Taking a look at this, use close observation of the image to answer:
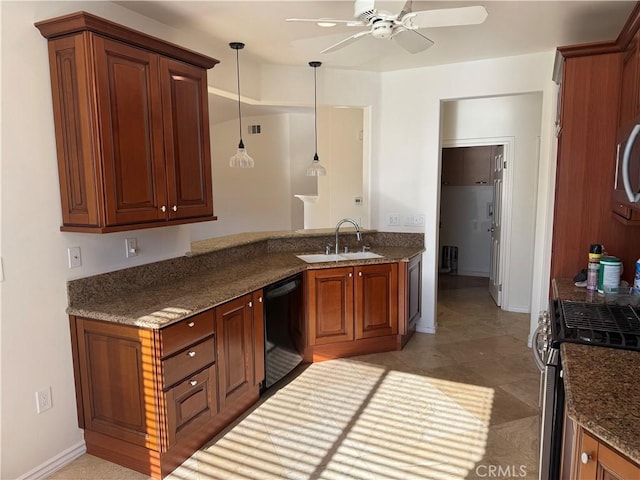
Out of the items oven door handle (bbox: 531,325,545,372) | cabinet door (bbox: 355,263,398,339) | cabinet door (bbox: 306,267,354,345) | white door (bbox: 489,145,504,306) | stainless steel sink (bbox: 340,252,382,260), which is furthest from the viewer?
white door (bbox: 489,145,504,306)

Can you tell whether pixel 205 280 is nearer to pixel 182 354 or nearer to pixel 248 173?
pixel 182 354

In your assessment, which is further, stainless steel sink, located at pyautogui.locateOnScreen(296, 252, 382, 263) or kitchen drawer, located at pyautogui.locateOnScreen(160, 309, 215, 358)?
stainless steel sink, located at pyautogui.locateOnScreen(296, 252, 382, 263)

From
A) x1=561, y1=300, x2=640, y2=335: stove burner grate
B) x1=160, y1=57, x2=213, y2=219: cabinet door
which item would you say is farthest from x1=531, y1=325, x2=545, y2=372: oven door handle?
x1=160, y1=57, x2=213, y2=219: cabinet door

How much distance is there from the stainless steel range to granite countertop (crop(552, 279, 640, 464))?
0.18 feet

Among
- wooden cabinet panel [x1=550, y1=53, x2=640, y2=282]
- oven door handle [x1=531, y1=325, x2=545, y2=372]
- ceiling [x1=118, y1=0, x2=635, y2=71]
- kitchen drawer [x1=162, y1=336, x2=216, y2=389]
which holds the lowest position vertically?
kitchen drawer [x1=162, y1=336, x2=216, y2=389]

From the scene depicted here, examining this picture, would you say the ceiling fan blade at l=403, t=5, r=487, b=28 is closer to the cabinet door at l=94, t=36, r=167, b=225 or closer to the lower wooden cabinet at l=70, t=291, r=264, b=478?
the cabinet door at l=94, t=36, r=167, b=225

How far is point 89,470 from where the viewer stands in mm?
2262

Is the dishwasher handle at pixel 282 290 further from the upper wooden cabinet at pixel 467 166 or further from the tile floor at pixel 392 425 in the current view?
the upper wooden cabinet at pixel 467 166

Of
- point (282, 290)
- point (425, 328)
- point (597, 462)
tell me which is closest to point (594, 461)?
point (597, 462)

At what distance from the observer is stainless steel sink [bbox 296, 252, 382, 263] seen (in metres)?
3.66

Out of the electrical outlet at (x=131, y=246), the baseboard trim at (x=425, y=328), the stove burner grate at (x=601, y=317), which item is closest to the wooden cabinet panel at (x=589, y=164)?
the stove burner grate at (x=601, y=317)

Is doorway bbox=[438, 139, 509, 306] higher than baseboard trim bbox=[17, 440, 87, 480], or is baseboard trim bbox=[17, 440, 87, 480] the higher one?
doorway bbox=[438, 139, 509, 306]

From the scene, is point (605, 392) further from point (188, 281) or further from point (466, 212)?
point (466, 212)

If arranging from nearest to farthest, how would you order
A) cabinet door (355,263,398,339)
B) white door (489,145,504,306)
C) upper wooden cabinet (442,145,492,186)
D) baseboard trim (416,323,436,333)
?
cabinet door (355,263,398,339) < baseboard trim (416,323,436,333) < white door (489,145,504,306) < upper wooden cabinet (442,145,492,186)
